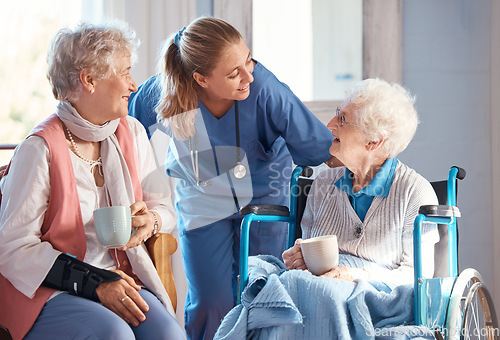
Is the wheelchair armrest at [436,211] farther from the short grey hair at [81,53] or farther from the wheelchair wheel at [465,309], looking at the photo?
the short grey hair at [81,53]

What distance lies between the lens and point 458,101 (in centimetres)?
293

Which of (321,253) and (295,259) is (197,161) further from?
(321,253)

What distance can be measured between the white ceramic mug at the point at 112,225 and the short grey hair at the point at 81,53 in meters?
0.37

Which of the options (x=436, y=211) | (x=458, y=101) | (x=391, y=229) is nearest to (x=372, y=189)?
(x=391, y=229)

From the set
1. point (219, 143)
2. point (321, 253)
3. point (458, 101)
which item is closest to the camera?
point (321, 253)

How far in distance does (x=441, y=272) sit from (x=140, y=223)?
0.88 metres

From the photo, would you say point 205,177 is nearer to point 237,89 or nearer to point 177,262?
point 237,89

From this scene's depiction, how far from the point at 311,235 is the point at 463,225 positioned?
135 centimetres

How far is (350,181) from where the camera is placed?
187 centimetres

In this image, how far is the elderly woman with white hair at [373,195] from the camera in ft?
5.56

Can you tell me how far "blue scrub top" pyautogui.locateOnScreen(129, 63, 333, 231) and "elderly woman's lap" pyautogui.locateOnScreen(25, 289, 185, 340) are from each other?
63 cm

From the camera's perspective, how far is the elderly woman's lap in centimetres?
148

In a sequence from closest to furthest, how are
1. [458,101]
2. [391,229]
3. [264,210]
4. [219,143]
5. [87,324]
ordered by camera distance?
[87,324]
[391,229]
[264,210]
[219,143]
[458,101]

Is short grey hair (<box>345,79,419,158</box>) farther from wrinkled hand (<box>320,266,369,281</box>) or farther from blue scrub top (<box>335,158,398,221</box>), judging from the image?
wrinkled hand (<box>320,266,369,281</box>)
